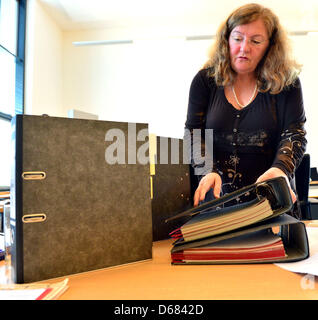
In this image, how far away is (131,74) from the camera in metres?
4.86

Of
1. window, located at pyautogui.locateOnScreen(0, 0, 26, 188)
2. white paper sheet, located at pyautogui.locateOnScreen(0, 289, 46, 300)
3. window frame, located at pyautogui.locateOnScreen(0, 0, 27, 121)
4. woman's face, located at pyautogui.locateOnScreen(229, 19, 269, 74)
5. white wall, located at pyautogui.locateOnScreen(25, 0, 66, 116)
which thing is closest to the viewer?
white paper sheet, located at pyautogui.locateOnScreen(0, 289, 46, 300)

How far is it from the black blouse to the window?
132 inches

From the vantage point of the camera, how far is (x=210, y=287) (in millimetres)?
429

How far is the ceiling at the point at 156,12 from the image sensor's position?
431 cm

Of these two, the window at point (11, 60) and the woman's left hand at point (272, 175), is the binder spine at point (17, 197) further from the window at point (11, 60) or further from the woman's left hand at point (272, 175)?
the window at point (11, 60)

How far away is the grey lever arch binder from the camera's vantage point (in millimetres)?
452

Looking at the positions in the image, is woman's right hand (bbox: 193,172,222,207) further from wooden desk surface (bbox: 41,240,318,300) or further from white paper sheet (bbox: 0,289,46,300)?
white paper sheet (bbox: 0,289,46,300)

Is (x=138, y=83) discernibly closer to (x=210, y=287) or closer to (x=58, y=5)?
(x=58, y=5)

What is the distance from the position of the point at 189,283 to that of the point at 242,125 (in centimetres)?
75

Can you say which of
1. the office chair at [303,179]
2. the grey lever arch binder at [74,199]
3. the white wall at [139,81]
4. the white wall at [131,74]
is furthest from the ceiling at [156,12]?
the grey lever arch binder at [74,199]

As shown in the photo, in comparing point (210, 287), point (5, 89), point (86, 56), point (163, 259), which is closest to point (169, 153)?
point (163, 259)

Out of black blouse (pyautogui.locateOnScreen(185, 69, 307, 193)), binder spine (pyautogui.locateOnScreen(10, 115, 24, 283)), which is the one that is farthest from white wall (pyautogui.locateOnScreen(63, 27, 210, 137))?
binder spine (pyautogui.locateOnScreen(10, 115, 24, 283))

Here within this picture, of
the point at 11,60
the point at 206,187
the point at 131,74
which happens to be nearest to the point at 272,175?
the point at 206,187
